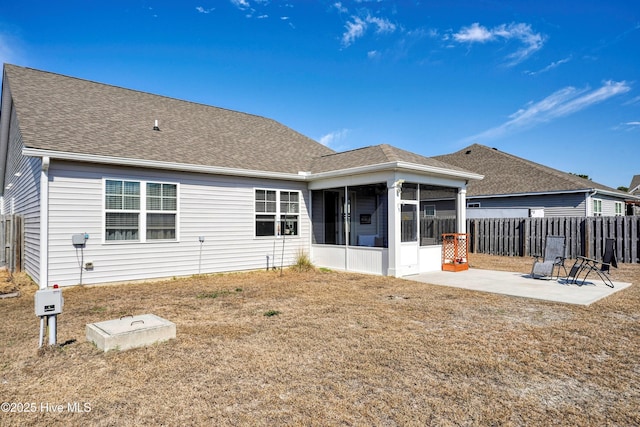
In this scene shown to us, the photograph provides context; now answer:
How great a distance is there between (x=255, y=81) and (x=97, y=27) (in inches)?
264

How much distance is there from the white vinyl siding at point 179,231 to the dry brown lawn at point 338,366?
1735mm

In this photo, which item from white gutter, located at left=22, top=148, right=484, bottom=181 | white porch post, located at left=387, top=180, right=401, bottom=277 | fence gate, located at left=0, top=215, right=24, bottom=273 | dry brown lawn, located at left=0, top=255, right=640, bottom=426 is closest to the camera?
dry brown lawn, located at left=0, top=255, right=640, bottom=426

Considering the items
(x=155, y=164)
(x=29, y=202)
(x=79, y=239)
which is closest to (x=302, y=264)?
(x=155, y=164)

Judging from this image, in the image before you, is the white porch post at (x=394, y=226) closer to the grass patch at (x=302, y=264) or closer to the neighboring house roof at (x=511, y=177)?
the grass patch at (x=302, y=264)

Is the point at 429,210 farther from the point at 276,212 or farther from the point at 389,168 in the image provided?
the point at 276,212

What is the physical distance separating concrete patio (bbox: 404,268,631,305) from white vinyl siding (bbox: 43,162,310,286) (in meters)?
4.76

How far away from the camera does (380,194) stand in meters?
10.5

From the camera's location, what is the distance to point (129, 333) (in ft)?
14.6

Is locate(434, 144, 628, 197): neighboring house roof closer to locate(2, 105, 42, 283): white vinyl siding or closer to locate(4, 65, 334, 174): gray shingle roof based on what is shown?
locate(4, 65, 334, 174): gray shingle roof

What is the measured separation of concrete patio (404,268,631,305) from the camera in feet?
24.4

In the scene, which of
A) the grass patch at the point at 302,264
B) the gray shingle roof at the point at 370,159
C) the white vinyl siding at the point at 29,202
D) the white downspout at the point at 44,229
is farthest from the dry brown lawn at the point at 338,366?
the gray shingle roof at the point at 370,159

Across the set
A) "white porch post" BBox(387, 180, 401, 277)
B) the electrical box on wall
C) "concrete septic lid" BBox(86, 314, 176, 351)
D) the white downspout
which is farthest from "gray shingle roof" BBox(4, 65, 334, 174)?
"concrete septic lid" BBox(86, 314, 176, 351)

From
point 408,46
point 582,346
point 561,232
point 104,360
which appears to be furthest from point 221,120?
point 561,232

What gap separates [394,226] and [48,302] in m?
7.61
